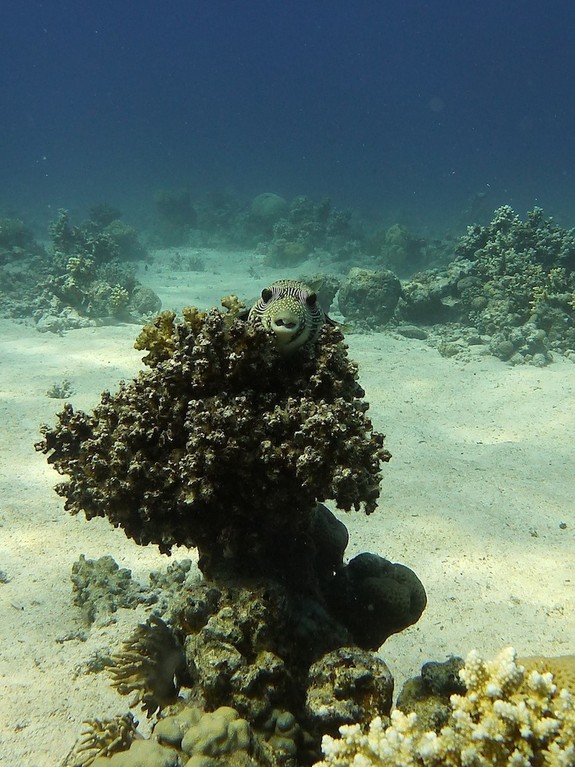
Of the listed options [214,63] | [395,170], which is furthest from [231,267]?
[214,63]

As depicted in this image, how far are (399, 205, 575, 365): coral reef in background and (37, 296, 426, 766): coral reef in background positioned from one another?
771 centimetres

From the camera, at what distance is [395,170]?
72.5 meters

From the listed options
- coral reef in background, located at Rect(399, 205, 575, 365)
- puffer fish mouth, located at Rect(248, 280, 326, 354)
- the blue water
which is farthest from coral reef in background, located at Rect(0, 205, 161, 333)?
the blue water

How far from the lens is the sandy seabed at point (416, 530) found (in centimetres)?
328

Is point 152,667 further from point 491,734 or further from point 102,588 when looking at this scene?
point 491,734

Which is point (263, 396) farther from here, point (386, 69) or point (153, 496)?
point (386, 69)

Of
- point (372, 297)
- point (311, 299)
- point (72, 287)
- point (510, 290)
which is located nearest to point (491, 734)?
point (311, 299)

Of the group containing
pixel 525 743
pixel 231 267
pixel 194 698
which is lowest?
pixel 194 698

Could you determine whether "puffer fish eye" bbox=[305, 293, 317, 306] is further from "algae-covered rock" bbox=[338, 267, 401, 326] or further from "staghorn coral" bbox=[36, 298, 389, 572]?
"algae-covered rock" bbox=[338, 267, 401, 326]

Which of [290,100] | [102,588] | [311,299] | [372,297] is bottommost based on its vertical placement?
[102,588]

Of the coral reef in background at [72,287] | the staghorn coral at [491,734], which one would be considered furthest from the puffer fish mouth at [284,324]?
the coral reef in background at [72,287]

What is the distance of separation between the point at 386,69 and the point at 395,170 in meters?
63.3

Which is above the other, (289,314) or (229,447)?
(289,314)

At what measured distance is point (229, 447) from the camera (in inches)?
105
